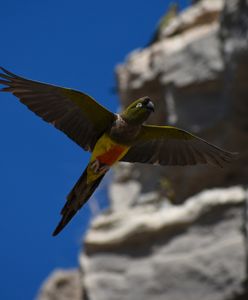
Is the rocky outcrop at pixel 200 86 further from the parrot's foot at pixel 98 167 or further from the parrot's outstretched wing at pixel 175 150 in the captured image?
the parrot's foot at pixel 98 167

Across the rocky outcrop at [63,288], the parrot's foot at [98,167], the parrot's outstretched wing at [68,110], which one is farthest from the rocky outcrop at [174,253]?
the parrot's foot at [98,167]

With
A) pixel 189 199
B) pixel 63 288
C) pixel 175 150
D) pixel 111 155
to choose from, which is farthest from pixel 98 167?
pixel 63 288

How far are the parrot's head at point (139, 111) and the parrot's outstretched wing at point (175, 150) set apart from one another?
360mm

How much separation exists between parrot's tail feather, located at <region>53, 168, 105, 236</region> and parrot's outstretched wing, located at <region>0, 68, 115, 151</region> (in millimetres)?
246

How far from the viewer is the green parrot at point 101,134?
3801 mm

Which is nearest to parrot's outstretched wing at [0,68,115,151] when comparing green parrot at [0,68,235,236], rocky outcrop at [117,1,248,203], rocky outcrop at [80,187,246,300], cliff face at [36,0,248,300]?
green parrot at [0,68,235,236]

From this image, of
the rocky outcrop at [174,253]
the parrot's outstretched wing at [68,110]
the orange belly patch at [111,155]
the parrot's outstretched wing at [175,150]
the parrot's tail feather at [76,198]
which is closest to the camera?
the parrot's tail feather at [76,198]

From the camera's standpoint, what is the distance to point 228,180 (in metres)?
10.9

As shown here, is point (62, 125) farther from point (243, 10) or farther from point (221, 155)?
point (243, 10)

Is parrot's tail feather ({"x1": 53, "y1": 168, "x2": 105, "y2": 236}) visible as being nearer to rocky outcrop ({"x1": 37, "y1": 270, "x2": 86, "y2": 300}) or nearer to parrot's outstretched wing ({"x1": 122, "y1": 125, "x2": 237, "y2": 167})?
parrot's outstretched wing ({"x1": 122, "y1": 125, "x2": 237, "y2": 167})

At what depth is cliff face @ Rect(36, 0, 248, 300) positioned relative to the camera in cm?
912

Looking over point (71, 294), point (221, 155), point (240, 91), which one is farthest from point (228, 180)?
point (221, 155)

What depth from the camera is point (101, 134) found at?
4.03 m

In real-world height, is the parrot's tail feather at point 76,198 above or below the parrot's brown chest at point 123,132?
below
